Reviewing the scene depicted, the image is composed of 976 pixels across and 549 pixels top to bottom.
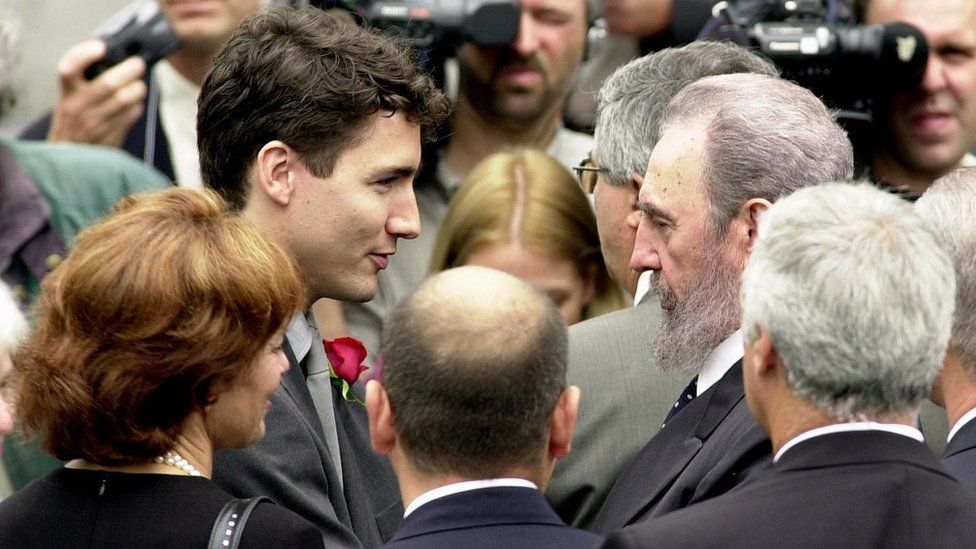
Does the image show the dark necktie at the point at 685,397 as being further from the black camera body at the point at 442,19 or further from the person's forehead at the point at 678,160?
the black camera body at the point at 442,19

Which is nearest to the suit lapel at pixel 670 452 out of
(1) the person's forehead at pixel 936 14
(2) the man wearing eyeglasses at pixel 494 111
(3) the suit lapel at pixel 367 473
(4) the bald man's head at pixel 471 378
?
(3) the suit lapel at pixel 367 473

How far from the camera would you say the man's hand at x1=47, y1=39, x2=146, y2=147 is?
438cm

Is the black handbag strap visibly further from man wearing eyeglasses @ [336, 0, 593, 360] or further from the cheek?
the cheek

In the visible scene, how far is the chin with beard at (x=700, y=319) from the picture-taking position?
2.81m

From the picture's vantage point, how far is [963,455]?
102 inches

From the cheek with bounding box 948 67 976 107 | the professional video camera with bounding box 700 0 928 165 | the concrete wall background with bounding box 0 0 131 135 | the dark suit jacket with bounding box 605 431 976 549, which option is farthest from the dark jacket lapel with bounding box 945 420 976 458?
the concrete wall background with bounding box 0 0 131 135

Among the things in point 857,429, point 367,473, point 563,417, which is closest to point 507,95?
point 367,473

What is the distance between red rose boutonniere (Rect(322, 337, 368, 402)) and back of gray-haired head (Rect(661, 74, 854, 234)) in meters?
0.77

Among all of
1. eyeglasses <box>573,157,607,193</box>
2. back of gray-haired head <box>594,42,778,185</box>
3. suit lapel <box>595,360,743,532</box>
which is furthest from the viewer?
eyeglasses <box>573,157,607,193</box>

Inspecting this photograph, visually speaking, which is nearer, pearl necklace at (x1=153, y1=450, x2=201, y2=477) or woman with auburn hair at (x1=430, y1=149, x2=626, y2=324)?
pearl necklace at (x1=153, y1=450, x2=201, y2=477)

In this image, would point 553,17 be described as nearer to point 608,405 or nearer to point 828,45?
point 828,45

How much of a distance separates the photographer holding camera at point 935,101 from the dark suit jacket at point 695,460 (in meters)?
1.85

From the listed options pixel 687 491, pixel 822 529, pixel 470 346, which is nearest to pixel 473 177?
pixel 687 491

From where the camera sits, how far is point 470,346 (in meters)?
2.14
